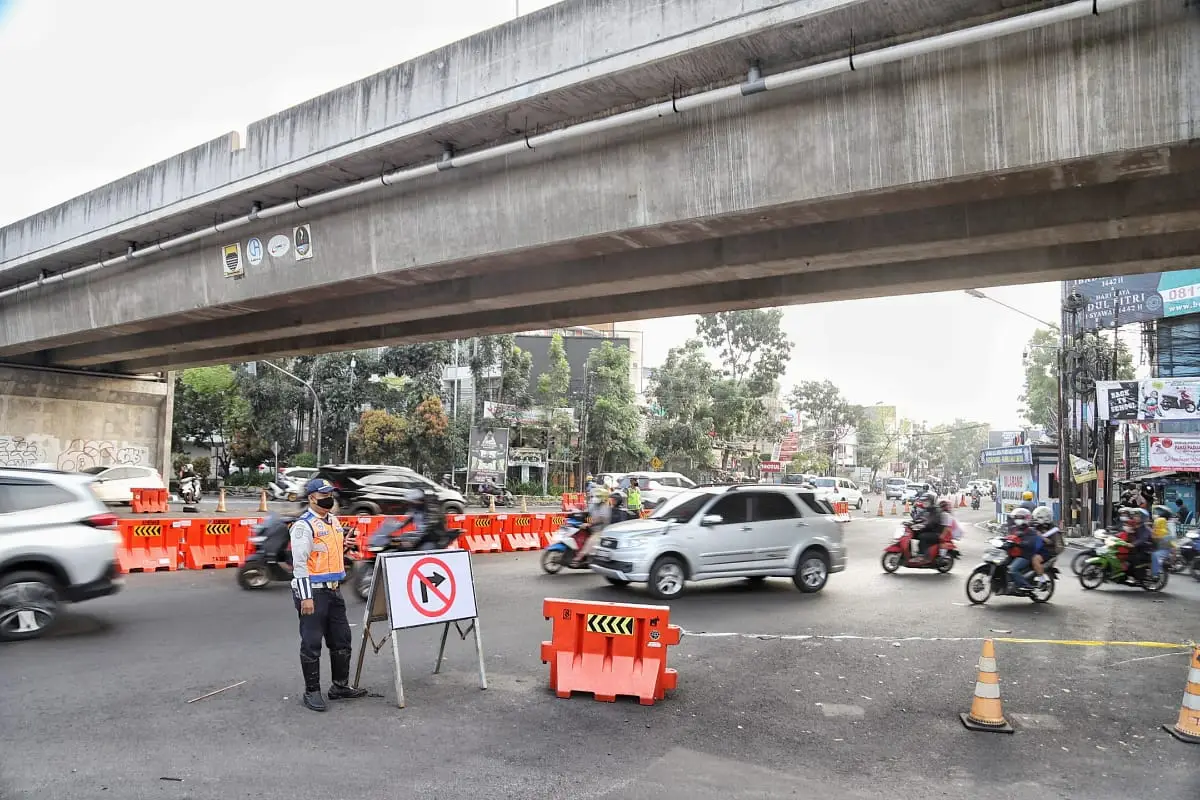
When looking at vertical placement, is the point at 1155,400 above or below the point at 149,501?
above

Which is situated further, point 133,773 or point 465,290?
point 465,290

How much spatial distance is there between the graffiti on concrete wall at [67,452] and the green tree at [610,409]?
21.0 metres

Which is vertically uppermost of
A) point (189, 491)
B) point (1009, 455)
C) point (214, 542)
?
point (1009, 455)

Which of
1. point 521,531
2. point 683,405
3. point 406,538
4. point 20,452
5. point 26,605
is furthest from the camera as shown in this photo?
point 683,405

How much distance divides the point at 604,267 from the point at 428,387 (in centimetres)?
2914

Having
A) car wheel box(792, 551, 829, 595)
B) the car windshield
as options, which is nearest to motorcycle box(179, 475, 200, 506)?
the car windshield

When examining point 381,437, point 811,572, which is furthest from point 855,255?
point 381,437

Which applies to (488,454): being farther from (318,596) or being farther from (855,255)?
(318,596)

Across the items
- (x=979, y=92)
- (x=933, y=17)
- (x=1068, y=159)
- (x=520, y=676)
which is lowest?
(x=520, y=676)

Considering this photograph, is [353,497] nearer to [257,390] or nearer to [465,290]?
[465,290]

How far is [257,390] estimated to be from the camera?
41.7 meters

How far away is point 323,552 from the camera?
6133 mm

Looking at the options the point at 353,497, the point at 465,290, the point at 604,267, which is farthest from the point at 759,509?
the point at 353,497

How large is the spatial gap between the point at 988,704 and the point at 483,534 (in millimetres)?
13173
